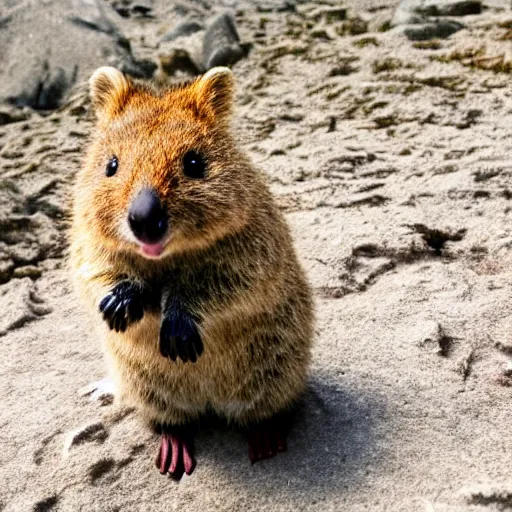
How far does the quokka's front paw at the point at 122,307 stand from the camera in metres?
2.70

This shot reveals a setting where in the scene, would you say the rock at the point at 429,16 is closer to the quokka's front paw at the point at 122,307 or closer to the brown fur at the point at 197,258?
the brown fur at the point at 197,258

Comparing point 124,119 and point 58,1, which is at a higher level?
point 124,119

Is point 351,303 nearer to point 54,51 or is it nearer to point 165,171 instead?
point 165,171

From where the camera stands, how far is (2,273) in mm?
4645

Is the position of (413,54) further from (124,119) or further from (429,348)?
(124,119)

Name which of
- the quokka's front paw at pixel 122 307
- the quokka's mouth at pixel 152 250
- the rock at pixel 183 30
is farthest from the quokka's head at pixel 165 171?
the rock at pixel 183 30

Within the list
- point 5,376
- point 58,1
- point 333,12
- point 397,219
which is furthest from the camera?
point 333,12

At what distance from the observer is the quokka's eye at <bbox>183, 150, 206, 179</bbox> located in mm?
2668

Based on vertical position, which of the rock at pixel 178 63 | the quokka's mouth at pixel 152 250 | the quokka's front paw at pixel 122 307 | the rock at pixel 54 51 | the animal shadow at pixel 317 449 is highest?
the quokka's mouth at pixel 152 250

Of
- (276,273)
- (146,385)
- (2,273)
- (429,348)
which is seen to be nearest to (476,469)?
(429,348)

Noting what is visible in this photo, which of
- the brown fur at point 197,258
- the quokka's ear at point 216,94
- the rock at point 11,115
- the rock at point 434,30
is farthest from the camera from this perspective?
the rock at point 434,30

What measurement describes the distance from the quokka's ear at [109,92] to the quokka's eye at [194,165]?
0.53 m

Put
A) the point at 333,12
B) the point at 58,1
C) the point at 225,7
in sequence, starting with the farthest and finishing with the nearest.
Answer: the point at 225,7 < the point at 333,12 < the point at 58,1

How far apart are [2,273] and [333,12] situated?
210 inches
